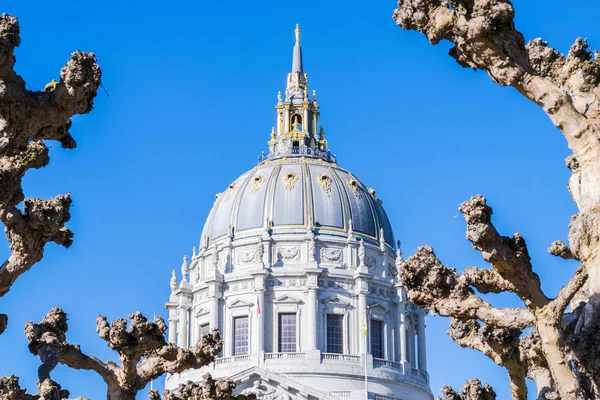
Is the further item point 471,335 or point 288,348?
point 288,348

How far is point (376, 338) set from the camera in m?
86.5

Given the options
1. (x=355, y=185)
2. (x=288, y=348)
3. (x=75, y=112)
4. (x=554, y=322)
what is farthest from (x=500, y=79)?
(x=355, y=185)

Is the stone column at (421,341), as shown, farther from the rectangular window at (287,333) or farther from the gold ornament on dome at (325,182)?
the gold ornament on dome at (325,182)

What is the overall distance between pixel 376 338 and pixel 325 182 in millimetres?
11818

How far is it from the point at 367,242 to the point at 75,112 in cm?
6869

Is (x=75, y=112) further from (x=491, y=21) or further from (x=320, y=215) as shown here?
(x=320, y=215)

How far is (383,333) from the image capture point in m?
87.0

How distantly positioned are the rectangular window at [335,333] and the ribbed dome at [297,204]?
6351 millimetres

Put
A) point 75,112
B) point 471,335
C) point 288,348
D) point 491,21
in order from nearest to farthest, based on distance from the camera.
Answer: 1. point 491,21
2. point 75,112
3. point 471,335
4. point 288,348

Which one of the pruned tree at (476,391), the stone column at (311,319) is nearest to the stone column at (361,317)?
the stone column at (311,319)

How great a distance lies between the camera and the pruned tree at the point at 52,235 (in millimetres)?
20438

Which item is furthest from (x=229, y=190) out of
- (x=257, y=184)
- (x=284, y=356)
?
(x=284, y=356)

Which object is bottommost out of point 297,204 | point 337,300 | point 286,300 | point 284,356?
point 284,356

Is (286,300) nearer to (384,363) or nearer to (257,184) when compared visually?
(384,363)
